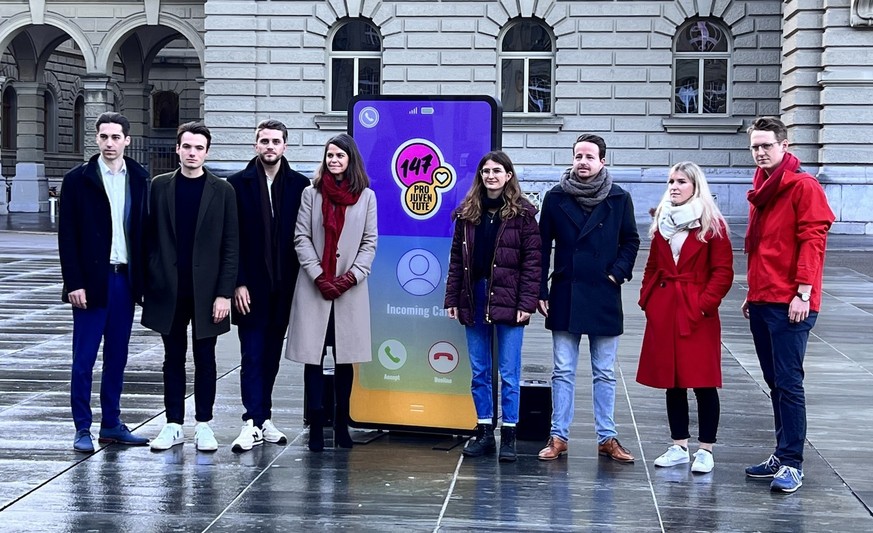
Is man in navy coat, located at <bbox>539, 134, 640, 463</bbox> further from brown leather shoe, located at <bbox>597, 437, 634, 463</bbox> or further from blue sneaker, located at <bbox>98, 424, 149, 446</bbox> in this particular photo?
blue sneaker, located at <bbox>98, 424, 149, 446</bbox>

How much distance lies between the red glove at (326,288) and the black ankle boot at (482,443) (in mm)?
1110

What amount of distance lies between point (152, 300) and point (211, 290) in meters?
0.33

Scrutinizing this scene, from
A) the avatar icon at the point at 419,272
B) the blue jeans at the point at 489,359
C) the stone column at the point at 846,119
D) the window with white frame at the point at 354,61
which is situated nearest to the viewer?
the blue jeans at the point at 489,359

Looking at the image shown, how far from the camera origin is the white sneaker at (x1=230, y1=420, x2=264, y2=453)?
24.6ft

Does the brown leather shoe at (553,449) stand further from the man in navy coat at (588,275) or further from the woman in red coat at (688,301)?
the woman in red coat at (688,301)

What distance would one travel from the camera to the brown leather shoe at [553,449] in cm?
738

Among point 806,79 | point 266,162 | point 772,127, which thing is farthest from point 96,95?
point 772,127

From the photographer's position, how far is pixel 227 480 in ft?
22.3

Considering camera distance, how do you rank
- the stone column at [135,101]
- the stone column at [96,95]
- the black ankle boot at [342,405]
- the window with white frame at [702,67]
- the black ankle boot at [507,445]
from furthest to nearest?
the stone column at [135,101]
the stone column at [96,95]
the window with white frame at [702,67]
the black ankle boot at [342,405]
the black ankle boot at [507,445]

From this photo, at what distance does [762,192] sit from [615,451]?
1634 millimetres

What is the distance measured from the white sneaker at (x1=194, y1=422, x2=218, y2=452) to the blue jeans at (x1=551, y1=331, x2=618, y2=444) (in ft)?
6.25

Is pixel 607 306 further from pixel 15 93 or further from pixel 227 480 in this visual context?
pixel 15 93

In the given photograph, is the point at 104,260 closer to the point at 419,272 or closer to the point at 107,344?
the point at 107,344

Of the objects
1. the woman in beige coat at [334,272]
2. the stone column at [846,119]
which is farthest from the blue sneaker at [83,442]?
the stone column at [846,119]
